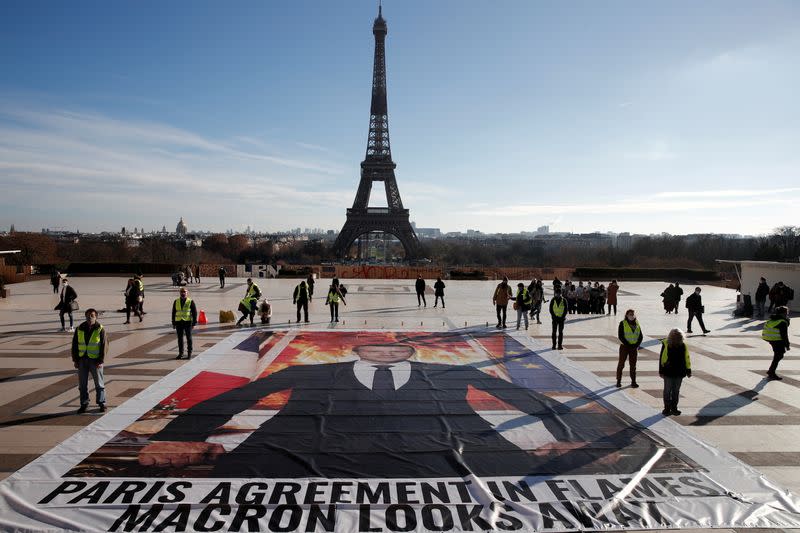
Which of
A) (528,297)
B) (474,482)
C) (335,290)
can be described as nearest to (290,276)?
(335,290)

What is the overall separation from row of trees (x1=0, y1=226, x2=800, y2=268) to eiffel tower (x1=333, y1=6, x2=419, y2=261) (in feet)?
17.3

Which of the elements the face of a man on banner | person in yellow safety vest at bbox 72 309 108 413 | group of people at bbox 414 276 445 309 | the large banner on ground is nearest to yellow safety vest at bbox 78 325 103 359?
person in yellow safety vest at bbox 72 309 108 413

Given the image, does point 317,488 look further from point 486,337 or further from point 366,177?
point 366,177

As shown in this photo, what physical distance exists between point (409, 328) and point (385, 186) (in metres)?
54.1

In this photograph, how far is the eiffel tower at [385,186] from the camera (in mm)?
62656

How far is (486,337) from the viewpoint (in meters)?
13.5

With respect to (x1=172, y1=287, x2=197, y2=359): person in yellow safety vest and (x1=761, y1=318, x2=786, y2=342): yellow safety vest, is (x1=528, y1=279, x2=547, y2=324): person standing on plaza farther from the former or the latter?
(x1=172, y1=287, x2=197, y2=359): person in yellow safety vest

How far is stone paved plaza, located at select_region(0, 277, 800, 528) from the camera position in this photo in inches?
271

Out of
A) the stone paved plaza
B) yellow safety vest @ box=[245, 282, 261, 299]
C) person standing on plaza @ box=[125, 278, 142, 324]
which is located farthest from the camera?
person standing on plaza @ box=[125, 278, 142, 324]

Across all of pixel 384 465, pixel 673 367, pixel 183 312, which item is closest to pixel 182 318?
pixel 183 312

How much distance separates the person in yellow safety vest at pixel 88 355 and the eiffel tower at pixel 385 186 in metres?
53.2

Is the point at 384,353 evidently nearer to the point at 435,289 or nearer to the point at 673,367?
the point at 673,367

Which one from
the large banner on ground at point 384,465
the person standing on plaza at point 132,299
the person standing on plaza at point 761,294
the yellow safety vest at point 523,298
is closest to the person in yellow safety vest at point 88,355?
the large banner on ground at point 384,465

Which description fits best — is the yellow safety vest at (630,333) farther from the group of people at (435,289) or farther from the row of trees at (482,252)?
the row of trees at (482,252)
